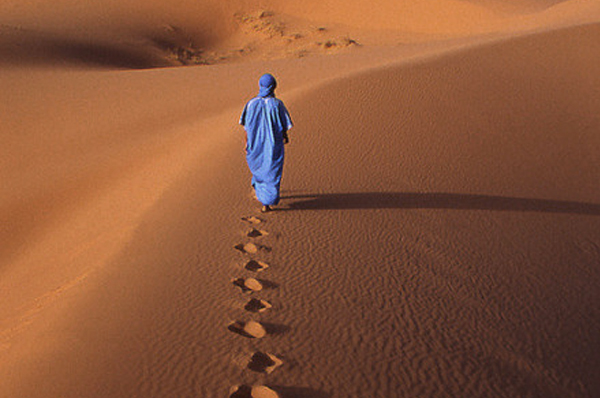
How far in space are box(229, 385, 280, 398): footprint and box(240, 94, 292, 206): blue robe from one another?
3002 mm

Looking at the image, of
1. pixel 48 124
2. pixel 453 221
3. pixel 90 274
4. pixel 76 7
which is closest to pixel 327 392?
pixel 90 274

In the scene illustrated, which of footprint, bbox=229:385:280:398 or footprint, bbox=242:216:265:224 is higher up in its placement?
footprint, bbox=242:216:265:224

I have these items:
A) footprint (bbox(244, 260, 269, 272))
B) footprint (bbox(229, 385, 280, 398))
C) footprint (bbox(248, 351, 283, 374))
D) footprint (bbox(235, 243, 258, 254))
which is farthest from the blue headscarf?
footprint (bbox(229, 385, 280, 398))

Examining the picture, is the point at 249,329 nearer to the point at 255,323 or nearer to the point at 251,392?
the point at 255,323

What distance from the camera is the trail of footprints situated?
301 cm

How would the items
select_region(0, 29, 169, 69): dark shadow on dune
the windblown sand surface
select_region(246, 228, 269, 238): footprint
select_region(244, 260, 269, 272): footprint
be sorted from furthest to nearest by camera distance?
select_region(0, 29, 169, 69): dark shadow on dune, select_region(246, 228, 269, 238): footprint, select_region(244, 260, 269, 272): footprint, the windblown sand surface

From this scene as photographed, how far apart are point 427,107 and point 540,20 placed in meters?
20.4

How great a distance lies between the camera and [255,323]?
369 cm

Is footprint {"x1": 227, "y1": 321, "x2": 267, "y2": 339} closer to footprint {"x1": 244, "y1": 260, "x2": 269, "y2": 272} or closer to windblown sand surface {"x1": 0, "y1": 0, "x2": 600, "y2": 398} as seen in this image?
windblown sand surface {"x1": 0, "y1": 0, "x2": 600, "y2": 398}

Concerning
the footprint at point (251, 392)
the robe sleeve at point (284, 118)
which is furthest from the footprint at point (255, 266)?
the robe sleeve at point (284, 118)

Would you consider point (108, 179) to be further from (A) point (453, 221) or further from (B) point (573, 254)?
(B) point (573, 254)

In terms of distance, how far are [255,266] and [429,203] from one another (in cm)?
277

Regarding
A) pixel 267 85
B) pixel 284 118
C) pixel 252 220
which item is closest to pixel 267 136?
pixel 284 118

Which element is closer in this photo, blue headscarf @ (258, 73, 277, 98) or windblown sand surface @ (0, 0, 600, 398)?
windblown sand surface @ (0, 0, 600, 398)
